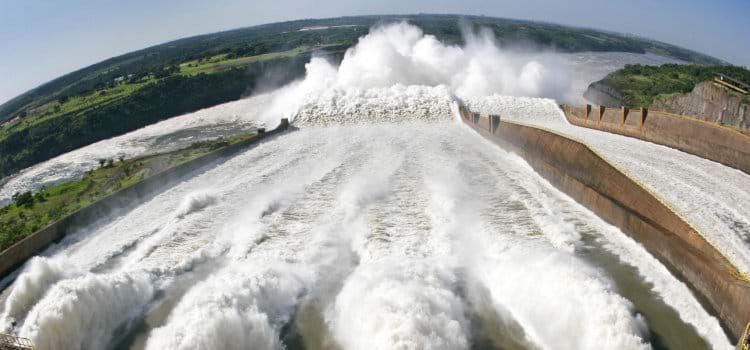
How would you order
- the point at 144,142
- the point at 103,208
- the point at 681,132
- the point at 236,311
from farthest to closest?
the point at 144,142
the point at 681,132
the point at 103,208
the point at 236,311

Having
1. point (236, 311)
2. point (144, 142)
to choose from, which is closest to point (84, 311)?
point (236, 311)

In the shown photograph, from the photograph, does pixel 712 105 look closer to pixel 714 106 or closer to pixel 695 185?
pixel 714 106

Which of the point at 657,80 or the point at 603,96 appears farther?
the point at 657,80

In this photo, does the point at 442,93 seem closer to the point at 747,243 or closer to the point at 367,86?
the point at 367,86

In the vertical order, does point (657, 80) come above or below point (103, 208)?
below

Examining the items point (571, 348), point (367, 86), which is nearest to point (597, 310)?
point (571, 348)

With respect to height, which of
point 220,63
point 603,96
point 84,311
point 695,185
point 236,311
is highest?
point 220,63

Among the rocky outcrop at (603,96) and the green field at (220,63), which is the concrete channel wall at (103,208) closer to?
the rocky outcrop at (603,96)
